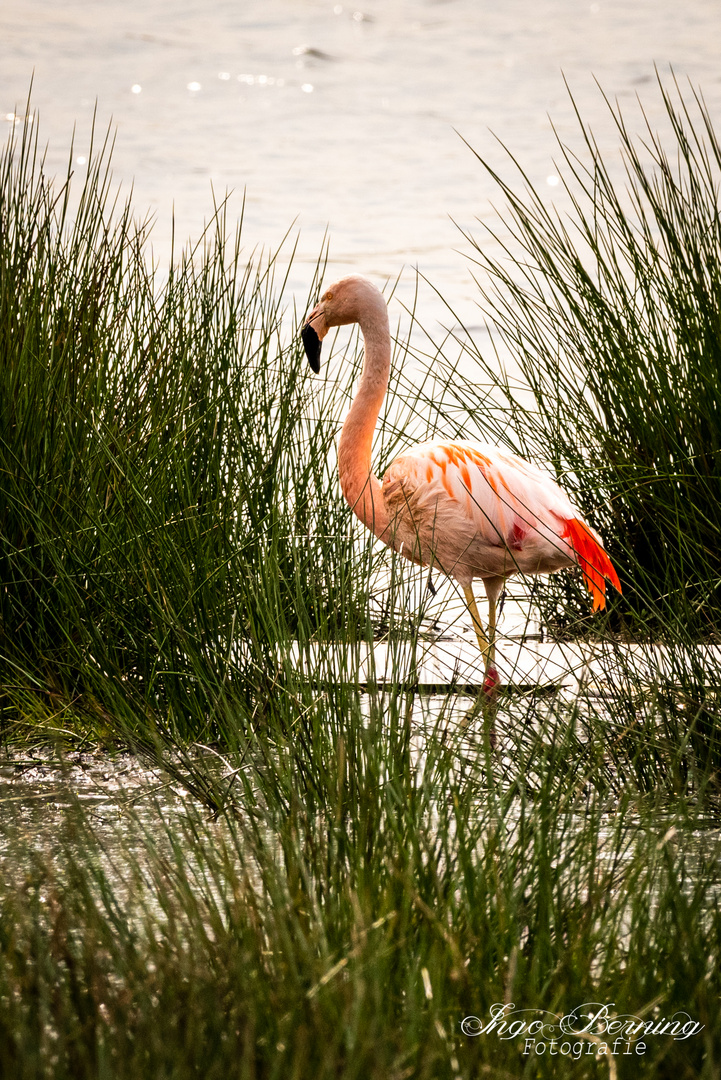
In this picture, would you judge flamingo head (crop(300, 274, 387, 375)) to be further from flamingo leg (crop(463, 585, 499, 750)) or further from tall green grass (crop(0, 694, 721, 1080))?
tall green grass (crop(0, 694, 721, 1080))

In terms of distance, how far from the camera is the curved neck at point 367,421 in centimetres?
294

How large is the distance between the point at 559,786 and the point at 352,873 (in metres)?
0.34

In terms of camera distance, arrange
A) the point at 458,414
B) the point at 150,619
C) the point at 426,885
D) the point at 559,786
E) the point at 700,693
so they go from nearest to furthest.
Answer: the point at 426,885
the point at 559,786
the point at 700,693
the point at 150,619
the point at 458,414

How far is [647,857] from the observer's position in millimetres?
1490

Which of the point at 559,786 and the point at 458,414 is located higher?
the point at 458,414

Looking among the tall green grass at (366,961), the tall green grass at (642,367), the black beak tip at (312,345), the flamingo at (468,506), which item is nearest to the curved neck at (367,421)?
the flamingo at (468,506)

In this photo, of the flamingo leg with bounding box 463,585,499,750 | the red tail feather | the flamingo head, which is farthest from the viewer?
the flamingo head

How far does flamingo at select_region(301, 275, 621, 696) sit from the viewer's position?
9.01ft

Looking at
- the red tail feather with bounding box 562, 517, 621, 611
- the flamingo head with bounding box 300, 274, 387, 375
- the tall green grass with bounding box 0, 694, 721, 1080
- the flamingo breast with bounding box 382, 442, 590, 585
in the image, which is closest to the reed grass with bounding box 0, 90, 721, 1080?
the tall green grass with bounding box 0, 694, 721, 1080

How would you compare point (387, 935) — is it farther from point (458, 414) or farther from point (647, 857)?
point (458, 414)

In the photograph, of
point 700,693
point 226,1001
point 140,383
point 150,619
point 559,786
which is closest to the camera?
point 226,1001

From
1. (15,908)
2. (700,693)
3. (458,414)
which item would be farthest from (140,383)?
(15,908)

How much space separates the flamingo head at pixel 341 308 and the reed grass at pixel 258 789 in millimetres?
112

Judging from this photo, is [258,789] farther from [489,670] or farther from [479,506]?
[479,506]
